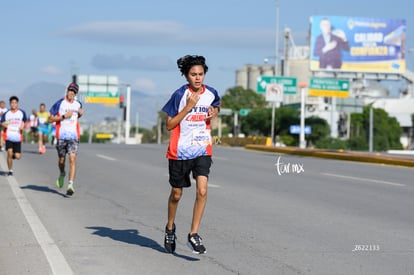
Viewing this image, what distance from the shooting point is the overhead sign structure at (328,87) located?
6838cm

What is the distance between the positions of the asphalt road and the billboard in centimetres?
5223

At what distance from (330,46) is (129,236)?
2456 inches

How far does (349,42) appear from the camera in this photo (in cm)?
7062

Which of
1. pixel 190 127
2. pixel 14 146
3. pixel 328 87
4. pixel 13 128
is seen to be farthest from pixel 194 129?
pixel 328 87

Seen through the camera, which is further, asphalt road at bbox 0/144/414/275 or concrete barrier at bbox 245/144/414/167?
concrete barrier at bbox 245/144/414/167

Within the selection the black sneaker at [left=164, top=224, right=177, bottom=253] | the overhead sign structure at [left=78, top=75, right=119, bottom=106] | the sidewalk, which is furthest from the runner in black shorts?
the overhead sign structure at [left=78, top=75, right=119, bottom=106]

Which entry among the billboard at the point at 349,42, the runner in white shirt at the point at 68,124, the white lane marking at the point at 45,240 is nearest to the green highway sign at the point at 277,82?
the billboard at the point at 349,42

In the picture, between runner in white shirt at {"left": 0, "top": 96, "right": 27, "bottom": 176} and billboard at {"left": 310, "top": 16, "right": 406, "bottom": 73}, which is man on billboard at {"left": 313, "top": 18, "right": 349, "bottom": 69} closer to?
billboard at {"left": 310, "top": 16, "right": 406, "bottom": 73}

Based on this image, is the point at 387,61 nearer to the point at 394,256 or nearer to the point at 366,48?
the point at 366,48

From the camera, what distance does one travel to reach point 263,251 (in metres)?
8.57

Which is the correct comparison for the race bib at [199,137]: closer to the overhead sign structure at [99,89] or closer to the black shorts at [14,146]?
the black shorts at [14,146]

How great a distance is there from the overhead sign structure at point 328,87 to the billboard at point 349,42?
2.34 meters

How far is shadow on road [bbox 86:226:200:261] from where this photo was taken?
29.1ft

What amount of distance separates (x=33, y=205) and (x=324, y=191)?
586 cm
